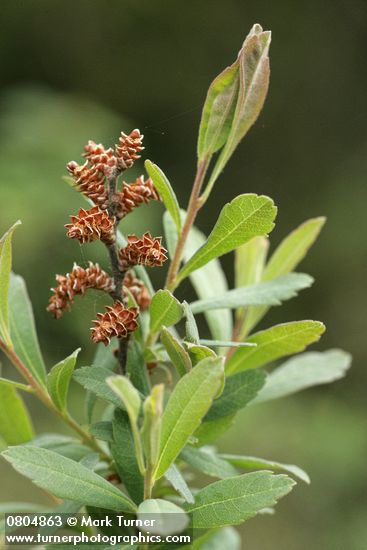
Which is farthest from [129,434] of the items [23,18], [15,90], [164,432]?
[23,18]

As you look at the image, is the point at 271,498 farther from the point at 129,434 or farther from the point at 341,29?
the point at 341,29

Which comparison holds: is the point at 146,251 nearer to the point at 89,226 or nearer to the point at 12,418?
the point at 89,226

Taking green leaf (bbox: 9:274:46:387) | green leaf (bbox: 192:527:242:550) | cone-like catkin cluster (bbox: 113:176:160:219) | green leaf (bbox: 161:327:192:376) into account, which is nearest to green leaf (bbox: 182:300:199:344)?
green leaf (bbox: 161:327:192:376)

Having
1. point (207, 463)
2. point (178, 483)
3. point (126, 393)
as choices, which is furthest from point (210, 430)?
point (126, 393)

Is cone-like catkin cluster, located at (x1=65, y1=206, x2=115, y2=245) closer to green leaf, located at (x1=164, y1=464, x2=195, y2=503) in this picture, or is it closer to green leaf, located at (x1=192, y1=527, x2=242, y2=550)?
green leaf, located at (x1=164, y1=464, x2=195, y2=503)

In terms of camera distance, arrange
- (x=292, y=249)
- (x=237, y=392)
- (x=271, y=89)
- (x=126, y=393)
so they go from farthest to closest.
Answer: (x=271, y=89) < (x=292, y=249) < (x=237, y=392) < (x=126, y=393)
